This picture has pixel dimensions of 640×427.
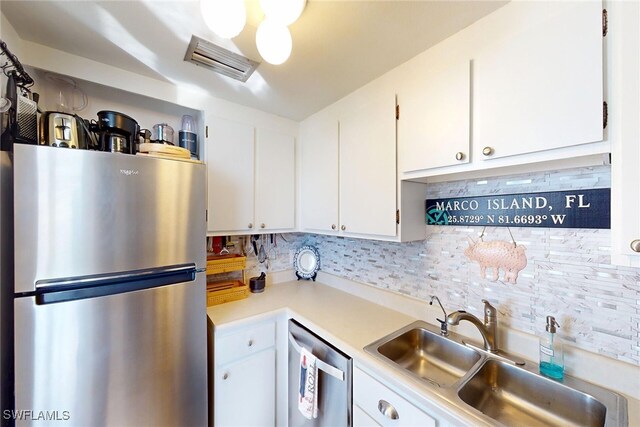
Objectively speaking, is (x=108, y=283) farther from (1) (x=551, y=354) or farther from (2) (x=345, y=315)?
(1) (x=551, y=354)

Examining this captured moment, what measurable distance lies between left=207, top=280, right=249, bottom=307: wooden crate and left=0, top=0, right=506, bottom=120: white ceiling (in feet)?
4.30

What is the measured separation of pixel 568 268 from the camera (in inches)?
Answer: 37.8

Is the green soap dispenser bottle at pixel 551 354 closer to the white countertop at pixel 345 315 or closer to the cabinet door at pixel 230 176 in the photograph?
the white countertop at pixel 345 315

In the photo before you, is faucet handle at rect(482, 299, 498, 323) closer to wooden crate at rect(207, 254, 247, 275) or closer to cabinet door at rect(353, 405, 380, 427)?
cabinet door at rect(353, 405, 380, 427)

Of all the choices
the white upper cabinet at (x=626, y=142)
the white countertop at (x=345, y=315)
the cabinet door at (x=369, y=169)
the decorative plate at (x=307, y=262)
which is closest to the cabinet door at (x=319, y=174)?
the cabinet door at (x=369, y=169)

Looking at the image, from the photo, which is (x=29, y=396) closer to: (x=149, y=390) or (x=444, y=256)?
(x=149, y=390)

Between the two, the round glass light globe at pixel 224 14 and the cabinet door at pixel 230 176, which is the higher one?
the round glass light globe at pixel 224 14

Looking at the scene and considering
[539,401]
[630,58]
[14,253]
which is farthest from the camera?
[539,401]

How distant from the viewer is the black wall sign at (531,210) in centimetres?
90

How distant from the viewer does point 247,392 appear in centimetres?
143

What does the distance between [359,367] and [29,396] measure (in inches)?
47.5

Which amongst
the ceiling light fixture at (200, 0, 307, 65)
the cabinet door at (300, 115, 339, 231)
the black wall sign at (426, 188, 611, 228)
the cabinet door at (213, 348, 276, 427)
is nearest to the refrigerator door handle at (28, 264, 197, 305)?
the cabinet door at (213, 348, 276, 427)

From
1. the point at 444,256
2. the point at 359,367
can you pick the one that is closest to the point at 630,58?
the point at 444,256

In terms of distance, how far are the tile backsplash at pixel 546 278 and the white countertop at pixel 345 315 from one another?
0.58 ft
